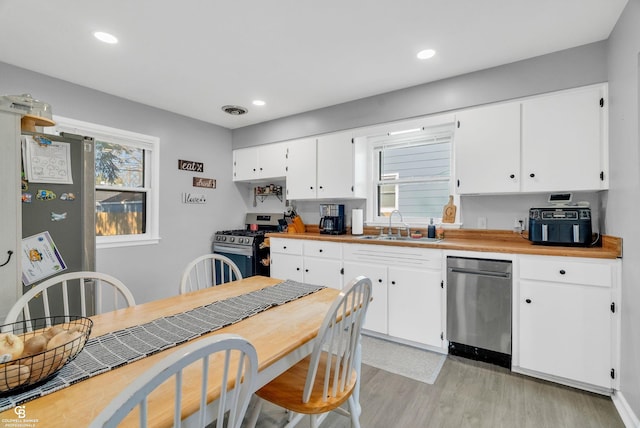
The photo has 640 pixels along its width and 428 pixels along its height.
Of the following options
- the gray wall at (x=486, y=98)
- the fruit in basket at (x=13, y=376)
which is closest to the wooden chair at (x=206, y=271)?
the fruit in basket at (x=13, y=376)

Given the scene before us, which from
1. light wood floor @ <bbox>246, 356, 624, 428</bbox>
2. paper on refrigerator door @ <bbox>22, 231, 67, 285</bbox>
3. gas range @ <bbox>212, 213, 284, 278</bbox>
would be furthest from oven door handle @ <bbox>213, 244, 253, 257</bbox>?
light wood floor @ <bbox>246, 356, 624, 428</bbox>

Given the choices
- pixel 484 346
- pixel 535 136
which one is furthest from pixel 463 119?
pixel 484 346

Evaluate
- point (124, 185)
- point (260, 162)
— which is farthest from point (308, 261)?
point (124, 185)

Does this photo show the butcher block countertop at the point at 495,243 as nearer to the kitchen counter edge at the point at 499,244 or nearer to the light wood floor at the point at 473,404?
the kitchen counter edge at the point at 499,244

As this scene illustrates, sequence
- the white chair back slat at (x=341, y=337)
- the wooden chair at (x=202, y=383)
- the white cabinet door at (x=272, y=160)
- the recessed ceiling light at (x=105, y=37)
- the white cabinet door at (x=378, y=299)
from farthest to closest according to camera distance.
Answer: the white cabinet door at (x=272, y=160), the white cabinet door at (x=378, y=299), the recessed ceiling light at (x=105, y=37), the white chair back slat at (x=341, y=337), the wooden chair at (x=202, y=383)

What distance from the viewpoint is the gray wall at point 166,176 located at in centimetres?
288

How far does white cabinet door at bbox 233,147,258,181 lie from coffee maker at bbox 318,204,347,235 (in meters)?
1.27

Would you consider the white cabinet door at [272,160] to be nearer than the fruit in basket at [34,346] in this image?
No

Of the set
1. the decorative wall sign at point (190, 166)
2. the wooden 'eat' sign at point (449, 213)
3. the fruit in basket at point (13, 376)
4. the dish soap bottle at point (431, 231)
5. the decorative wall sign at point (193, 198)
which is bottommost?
the fruit in basket at point (13, 376)

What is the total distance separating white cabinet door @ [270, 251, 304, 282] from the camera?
11.4 ft

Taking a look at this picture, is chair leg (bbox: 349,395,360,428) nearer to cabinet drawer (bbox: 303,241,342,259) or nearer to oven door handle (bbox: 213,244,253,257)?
cabinet drawer (bbox: 303,241,342,259)

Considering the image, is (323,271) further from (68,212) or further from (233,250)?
(68,212)

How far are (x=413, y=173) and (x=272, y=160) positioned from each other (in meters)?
1.87

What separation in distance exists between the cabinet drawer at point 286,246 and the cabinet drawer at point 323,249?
0.10m
